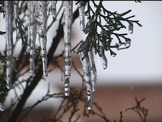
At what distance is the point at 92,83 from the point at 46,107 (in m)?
8.31

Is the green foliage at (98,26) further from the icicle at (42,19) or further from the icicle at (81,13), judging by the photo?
the icicle at (42,19)

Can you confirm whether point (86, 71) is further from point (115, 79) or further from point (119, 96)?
point (115, 79)

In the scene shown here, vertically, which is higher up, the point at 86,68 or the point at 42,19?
the point at 42,19

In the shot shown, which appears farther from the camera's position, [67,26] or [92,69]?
[92,69]

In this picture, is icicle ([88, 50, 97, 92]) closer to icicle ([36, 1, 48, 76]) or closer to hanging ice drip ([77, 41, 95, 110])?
hanging ice drip ([77, 41, 95, 110])

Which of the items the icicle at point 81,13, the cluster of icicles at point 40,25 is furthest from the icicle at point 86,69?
the icicle at point 81,13

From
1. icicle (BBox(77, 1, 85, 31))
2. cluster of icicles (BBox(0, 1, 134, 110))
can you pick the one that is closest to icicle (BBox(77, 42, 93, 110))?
cluster of icicles (BBox(0, 1, 134, 110))

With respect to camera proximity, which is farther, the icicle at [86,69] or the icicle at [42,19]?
the icicle at [86,69]

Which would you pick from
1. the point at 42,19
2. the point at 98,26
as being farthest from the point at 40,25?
the point at 98,26

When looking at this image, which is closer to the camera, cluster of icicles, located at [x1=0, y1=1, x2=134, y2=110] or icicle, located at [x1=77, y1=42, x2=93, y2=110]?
cluster of icicles, located at [x1=0, y1=1, x2=134, y2=110]

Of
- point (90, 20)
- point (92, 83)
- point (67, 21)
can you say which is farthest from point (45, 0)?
point (92, 83)

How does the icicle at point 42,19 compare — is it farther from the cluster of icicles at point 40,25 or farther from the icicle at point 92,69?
the icicle at point 92,69

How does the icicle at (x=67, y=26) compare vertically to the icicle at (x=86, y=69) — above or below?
above

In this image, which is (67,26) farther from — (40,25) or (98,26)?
(98,26)
